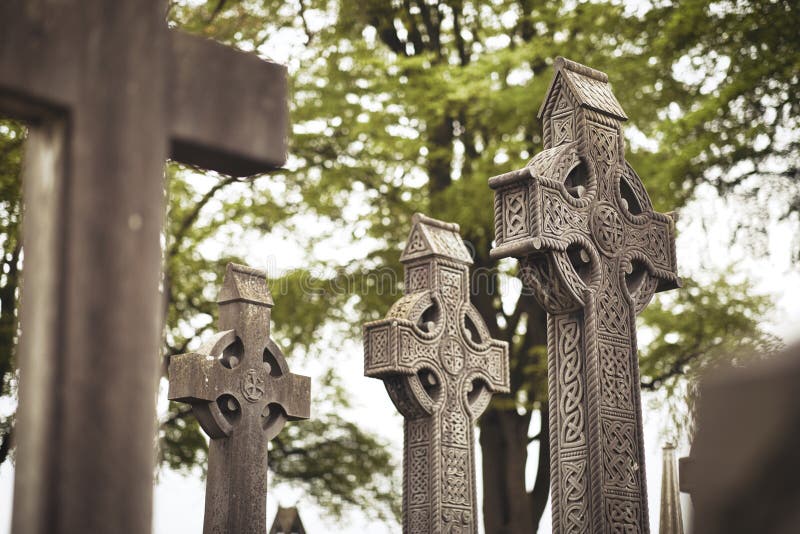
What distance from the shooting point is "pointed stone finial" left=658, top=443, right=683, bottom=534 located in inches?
481

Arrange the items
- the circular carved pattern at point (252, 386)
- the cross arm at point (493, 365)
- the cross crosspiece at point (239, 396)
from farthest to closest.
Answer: the cross arm at point (493, 365) → the circular carved pattern at point (252, 386) → the cross crosspiece at point (239, 396)

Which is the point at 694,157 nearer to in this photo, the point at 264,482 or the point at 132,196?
the point at 264,482

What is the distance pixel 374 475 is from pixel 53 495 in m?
15.9

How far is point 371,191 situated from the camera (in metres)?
17.0

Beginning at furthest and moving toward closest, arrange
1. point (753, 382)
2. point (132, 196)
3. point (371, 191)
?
point (371, 191), point (132, 196), point (753, 382)

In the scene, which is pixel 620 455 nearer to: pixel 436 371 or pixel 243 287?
pixel 436 371

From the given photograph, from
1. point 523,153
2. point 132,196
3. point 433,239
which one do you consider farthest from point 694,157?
point 132,196

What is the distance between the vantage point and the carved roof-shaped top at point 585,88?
25.3 ft

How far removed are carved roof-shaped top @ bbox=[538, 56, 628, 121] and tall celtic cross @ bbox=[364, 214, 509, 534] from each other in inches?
102

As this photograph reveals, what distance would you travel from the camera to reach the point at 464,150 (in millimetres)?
17094

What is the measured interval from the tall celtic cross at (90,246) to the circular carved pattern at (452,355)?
751cm

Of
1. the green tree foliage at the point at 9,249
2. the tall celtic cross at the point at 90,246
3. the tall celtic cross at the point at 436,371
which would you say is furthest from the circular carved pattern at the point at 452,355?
the tall celtic cross at the point at 90,246

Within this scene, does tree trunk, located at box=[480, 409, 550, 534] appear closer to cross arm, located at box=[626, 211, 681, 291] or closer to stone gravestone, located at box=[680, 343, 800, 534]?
cross arm, located at box=[626, 211, 681, 291]

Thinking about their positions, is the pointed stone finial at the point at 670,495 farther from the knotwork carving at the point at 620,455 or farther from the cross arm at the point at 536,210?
the cross arm at the point at 536,210
